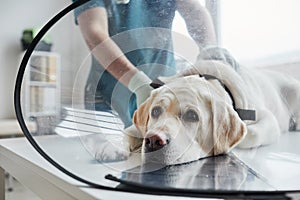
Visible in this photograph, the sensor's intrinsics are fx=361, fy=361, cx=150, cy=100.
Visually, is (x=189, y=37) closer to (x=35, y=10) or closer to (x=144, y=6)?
(x=144, y=6)

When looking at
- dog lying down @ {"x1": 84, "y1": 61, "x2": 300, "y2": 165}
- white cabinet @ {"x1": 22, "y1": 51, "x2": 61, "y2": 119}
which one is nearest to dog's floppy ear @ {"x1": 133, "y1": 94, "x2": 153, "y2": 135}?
dog lying down @ {"x1": 84, "y1": 61, "x2": 300, "y2": 165}

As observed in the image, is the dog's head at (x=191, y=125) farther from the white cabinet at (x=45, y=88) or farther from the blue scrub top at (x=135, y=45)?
the white cabinet at (x=45, y=88)

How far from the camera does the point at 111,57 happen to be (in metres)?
0.48

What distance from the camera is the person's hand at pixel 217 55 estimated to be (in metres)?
0.45

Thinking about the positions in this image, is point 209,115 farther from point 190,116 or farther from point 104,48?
point 104,48

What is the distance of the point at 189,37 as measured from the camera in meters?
0.45

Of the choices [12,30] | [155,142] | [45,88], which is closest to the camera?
[155,142]

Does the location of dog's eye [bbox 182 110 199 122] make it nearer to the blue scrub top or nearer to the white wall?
the blue scrub top

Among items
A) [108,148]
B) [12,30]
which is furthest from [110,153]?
[12,30]

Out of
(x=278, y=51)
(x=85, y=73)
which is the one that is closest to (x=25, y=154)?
(x=85, y=73)

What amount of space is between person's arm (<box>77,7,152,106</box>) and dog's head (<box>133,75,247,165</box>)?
0.14 feet

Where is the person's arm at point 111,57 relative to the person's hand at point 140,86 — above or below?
above

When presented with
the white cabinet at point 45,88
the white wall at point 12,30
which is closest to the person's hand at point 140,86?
the white cabinet at point 45,88

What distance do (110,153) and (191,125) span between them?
0.11 metres
